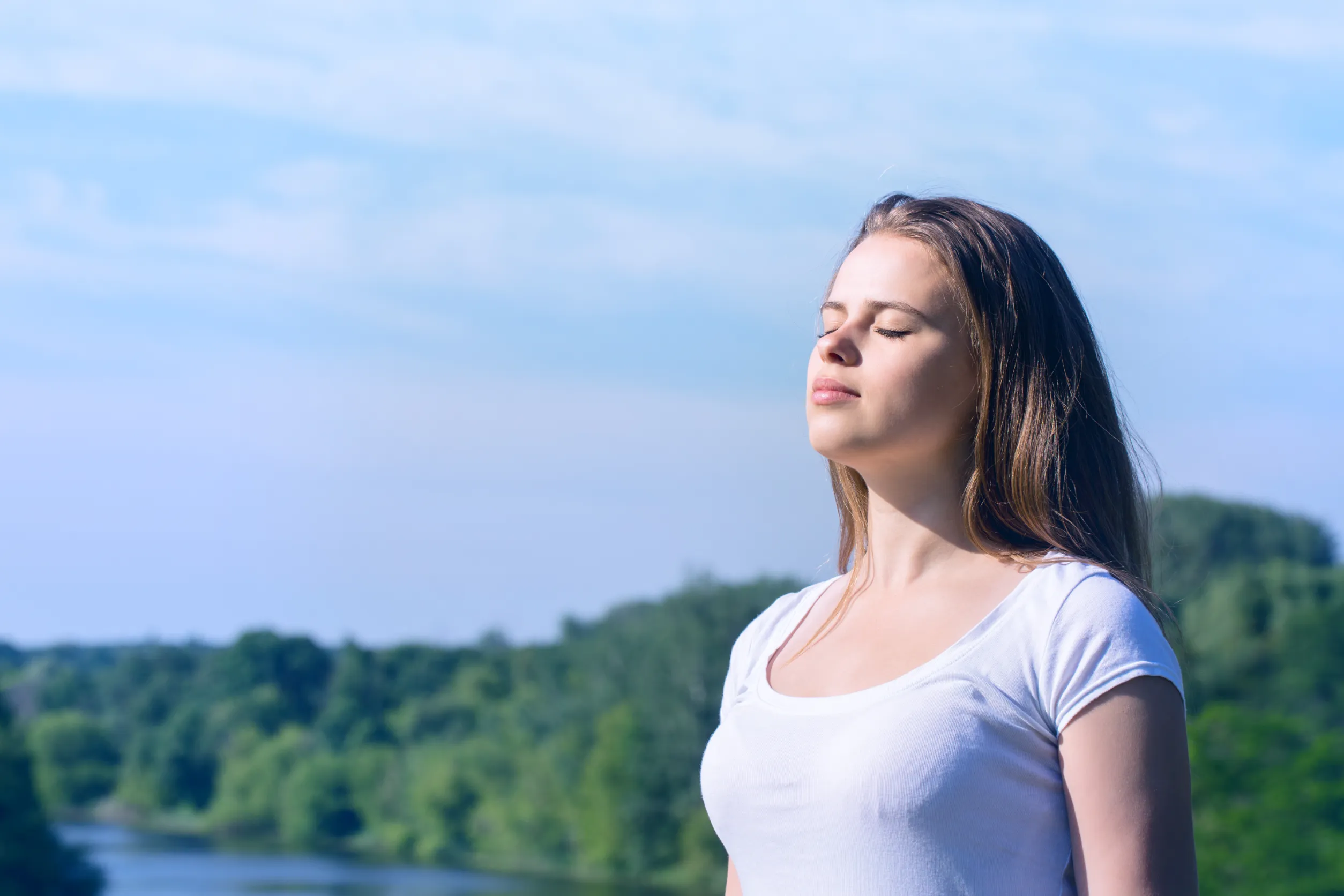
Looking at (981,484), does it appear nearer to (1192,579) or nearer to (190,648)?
(1192,579)

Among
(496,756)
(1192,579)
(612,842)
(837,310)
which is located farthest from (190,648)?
(837,310)

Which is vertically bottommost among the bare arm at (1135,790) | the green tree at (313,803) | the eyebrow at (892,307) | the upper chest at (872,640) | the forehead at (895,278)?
the green tree at (313,803)

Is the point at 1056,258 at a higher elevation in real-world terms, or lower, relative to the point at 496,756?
higher

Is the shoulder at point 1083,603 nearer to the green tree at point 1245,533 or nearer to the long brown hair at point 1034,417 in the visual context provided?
the long brown hair at point 1034,417

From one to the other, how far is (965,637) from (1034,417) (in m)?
0.26

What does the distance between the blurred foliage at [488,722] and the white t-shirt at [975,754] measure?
23506 millimetres

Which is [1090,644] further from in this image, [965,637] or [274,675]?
[274,675]

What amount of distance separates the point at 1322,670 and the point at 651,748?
42.8 ft

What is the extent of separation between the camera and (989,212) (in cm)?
147

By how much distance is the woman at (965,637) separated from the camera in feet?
3.92

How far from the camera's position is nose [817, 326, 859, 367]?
1.42 metres

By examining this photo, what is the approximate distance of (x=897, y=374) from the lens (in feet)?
4.56

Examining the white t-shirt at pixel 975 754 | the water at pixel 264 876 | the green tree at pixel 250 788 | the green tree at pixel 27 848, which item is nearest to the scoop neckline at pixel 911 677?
the white t-shirt at pixel 975 754

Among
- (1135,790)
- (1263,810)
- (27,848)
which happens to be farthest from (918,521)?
(27,848)
